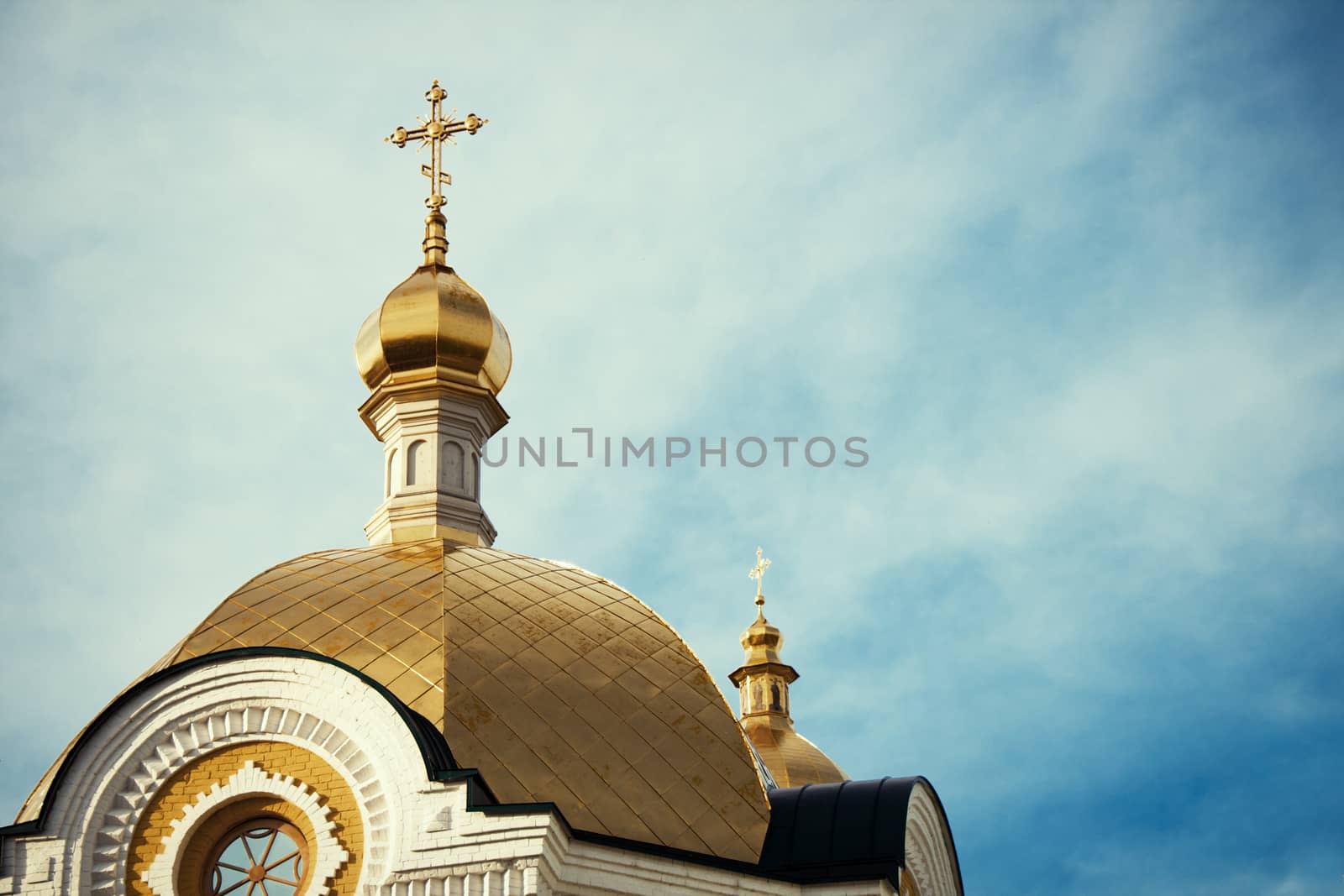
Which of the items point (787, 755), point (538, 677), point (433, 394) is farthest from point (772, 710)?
point (538, 677)

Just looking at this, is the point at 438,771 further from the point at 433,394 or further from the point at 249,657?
the point at 433,394

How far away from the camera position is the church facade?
1260cm

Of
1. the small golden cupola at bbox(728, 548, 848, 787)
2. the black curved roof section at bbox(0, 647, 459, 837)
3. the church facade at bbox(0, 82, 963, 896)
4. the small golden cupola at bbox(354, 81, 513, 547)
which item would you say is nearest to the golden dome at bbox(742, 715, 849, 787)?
the small golden cupola at bbox(728, 548, 848, 787)

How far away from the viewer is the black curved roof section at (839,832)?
1337cm

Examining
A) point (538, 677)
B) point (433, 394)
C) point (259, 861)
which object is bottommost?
point (259, 861)

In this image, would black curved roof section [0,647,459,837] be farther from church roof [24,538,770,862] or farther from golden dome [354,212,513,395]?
golden dome [354,212,513,395]

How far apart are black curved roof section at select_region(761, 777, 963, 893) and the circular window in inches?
126

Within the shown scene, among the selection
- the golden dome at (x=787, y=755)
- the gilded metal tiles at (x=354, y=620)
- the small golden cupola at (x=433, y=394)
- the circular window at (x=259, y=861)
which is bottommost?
the circular window at (x=259, y=861)

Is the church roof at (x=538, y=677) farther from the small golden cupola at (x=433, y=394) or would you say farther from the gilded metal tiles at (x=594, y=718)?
the small golden cupola at (x=433, y=394)

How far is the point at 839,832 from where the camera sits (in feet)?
44.7

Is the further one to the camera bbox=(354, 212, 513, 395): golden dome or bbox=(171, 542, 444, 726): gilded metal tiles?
bbox=(354, 212, 513, 395): golden dome

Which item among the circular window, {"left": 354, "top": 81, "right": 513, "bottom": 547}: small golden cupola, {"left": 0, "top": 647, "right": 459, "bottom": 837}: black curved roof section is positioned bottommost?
the circular window

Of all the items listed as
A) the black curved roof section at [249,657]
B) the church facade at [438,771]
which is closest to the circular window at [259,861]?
the church facade at [438,771]

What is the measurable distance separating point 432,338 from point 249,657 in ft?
21.9
